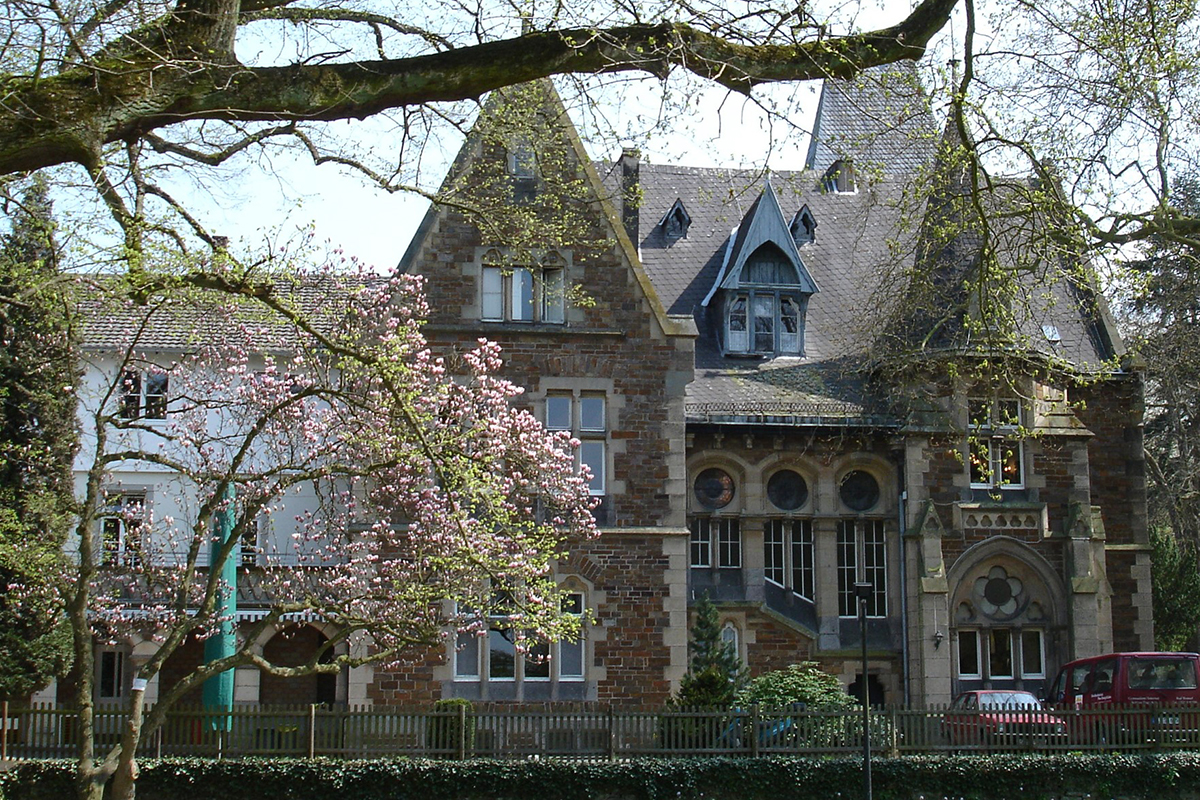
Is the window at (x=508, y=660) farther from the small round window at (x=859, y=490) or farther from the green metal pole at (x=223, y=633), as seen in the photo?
the small round window at (x=859, y=490)

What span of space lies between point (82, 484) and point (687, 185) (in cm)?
1392

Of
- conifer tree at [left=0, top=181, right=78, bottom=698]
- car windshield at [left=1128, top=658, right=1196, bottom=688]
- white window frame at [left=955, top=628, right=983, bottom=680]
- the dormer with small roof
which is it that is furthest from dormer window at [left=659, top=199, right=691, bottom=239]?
car windshield at [left=1128, top=658, right=1196, bottom=688]

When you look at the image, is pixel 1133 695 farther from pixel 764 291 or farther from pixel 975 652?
pixel 764 291

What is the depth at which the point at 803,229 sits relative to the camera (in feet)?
101

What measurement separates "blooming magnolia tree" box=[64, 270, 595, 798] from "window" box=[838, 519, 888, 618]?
6017 millimetres

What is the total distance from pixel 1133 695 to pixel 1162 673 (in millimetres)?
618

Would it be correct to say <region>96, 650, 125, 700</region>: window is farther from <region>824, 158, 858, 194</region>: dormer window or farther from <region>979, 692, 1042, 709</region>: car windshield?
<region>824, 158, 858, 194</region>: dormer window

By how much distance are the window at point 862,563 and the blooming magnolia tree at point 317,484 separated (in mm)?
6017

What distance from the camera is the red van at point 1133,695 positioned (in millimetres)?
20469

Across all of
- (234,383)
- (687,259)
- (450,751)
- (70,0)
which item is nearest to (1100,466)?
(687,259)

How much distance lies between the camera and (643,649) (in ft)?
76.5

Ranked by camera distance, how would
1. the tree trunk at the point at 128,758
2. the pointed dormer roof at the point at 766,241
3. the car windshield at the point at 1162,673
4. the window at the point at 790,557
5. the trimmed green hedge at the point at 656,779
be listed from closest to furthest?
the tree trunk at the point at 128,758, the trimmed green hedge at the point at 656,779, the car windshield at the point at 1162,673, the window at the point at 790,557, the pointed dormer roof at the point at 766,241

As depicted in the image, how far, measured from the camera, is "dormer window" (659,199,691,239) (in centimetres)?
2975

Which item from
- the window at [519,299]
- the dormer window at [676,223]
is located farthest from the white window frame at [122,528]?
the dormer window at [676,223]
